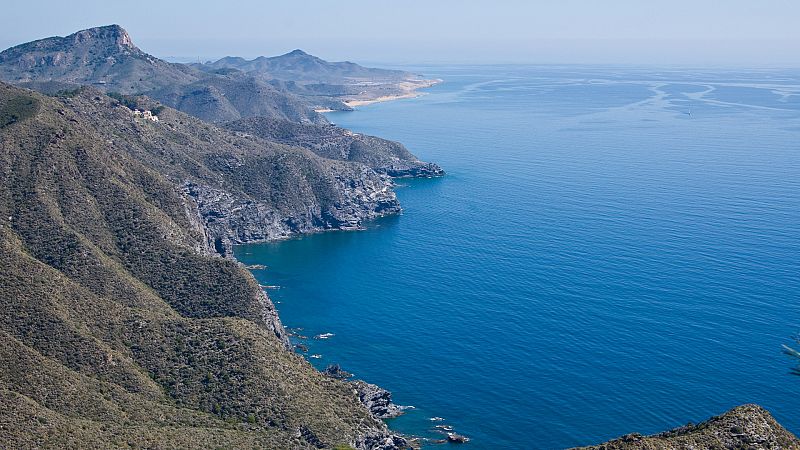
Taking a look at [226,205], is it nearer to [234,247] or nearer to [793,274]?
[234,247]

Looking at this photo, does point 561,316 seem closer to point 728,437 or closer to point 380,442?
point 380,442

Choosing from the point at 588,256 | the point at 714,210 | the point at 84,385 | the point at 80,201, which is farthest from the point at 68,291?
the point at 714,210

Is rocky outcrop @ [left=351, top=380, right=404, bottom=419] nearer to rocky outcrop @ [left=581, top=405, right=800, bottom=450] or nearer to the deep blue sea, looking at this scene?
the deep blue sea

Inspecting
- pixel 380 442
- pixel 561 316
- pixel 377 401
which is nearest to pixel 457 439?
pixel 380 442

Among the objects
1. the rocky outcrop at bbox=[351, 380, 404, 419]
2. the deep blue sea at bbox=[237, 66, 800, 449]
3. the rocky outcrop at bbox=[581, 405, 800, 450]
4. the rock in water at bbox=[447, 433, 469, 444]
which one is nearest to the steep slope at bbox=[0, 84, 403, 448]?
the rocky outcrop at bbox=[351, 380, 404, 419]

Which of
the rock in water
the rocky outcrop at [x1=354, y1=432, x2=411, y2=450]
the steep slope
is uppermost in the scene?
the steep slope

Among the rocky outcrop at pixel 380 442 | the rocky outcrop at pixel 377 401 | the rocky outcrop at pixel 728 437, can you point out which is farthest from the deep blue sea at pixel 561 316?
the rocky outcrop at pixel 728 437

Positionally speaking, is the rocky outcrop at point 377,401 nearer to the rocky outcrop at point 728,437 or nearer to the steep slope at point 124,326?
the steep slope at point 124,326
